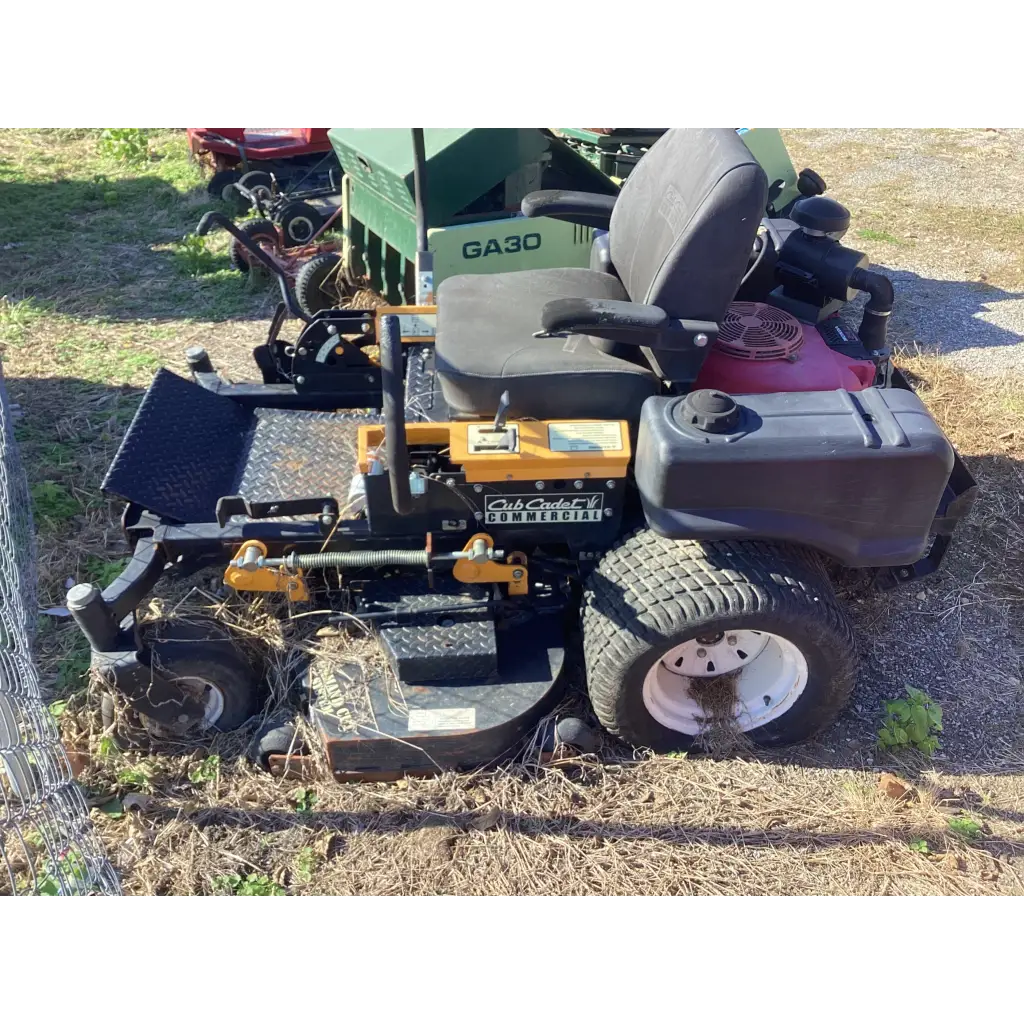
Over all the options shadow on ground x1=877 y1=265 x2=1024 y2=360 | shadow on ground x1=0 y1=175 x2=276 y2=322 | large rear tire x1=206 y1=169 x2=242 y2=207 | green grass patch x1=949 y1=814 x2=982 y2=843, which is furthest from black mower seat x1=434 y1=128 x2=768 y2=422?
large rear tire x1=206 y1=169 x2=242 y2=207

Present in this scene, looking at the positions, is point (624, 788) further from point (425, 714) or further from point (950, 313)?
point (950, 313)

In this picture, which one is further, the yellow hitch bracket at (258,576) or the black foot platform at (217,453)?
the black foot platform at (217,453)

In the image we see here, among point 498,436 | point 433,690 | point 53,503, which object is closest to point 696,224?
point 498,436

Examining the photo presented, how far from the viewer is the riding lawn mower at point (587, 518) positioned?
2.56 m

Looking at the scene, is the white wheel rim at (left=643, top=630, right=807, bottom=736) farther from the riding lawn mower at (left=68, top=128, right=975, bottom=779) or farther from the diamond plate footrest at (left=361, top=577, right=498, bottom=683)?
the diamond plate footrest at (left=361, top=577, right=498, bottom=683)

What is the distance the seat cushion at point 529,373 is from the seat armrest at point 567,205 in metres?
0.66

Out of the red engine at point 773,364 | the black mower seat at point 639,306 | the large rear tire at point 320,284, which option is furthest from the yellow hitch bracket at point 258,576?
the large rear tire at point 320,284

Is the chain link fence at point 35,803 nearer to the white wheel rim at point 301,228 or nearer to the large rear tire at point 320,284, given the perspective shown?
the large rear tire at point 320,284

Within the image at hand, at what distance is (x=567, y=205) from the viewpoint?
3496 millimetres

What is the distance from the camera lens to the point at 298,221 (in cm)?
578

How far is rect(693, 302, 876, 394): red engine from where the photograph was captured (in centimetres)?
298

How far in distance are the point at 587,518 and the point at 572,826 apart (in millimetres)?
957

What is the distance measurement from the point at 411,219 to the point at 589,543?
8.70 feet

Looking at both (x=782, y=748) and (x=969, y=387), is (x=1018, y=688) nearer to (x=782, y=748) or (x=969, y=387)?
(x=782, y=748)
